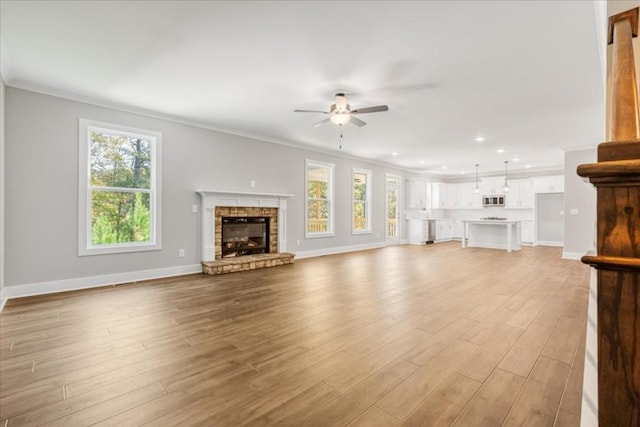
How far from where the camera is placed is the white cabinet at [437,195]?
1192 centimetres

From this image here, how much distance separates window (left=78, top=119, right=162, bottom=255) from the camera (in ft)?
14.5

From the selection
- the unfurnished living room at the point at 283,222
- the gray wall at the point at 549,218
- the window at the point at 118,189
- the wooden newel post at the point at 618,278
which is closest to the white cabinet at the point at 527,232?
the gray wall at the point at 549,218

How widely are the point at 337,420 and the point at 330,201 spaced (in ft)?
21.7

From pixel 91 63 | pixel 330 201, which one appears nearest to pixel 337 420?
pixel 91 63

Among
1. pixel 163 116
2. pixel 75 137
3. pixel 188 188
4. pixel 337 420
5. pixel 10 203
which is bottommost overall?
pixel 337 420

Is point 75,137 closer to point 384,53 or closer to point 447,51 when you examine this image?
point 384,53

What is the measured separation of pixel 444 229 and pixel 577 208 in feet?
15.9

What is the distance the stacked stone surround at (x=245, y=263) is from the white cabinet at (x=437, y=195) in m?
7.52

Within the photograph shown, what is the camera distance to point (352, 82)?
375cm

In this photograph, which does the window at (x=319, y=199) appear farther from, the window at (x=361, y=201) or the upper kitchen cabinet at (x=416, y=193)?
the upper kitchen cabinet at (x=416, y=193)

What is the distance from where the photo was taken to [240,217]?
6.12 metres

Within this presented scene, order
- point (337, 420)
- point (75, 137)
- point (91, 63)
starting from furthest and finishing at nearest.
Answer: point (75, 137) < point (91, 63) < point (337, 420)

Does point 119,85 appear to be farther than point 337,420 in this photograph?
Yes

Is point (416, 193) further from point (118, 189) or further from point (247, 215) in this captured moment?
point (118, 189)
